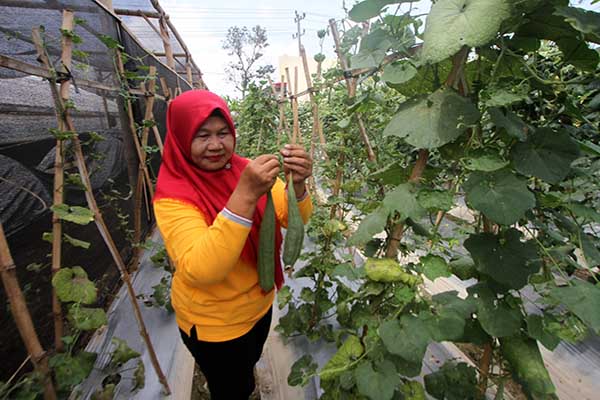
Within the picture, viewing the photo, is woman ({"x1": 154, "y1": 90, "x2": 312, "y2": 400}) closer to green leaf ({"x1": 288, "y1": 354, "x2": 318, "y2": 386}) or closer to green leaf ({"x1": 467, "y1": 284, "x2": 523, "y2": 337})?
green leaf ({"x1": 288, "y1": 354, "x2": 318, "y2": 386})

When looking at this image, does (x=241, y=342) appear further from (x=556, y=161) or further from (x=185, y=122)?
(x=556, y=161)

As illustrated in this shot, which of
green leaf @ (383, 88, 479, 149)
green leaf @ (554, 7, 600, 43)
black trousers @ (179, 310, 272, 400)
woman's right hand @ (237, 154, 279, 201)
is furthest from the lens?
black trousers @ (179, 310, 272, 400)

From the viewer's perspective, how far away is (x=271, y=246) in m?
1.01

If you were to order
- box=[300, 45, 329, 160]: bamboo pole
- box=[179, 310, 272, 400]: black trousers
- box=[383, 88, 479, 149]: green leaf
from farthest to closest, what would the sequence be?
1. box=[300, 45, 329, 160]: bamboo pole
2. box=[179, 310, 272, 400]: black trousers
3. box=[383, 88, 479, 149]: green leaf

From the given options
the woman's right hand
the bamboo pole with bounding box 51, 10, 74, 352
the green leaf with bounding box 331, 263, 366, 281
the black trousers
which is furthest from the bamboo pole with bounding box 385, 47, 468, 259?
the bamboo pole with bounding box 51, 10, 74, 352

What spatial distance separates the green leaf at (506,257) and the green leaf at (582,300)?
0.06 metres

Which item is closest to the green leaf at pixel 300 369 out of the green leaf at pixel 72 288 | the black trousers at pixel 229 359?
the black trousers at pixel 229 359

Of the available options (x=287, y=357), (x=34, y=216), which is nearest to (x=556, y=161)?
(x=287, y=357)

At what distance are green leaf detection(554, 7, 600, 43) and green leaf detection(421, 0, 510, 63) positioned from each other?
0.09m

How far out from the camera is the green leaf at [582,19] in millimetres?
419

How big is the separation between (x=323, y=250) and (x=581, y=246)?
113cm

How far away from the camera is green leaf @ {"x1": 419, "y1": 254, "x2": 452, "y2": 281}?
66 centimetres

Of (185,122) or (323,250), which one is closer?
(185,122)

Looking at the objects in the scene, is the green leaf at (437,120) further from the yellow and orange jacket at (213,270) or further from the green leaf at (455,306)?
the yellow and orange jacket at (213,270)
